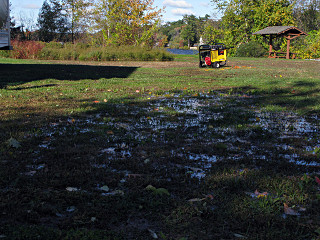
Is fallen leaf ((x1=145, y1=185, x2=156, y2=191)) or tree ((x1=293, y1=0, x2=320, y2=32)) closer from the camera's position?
fallen leaf ((x1=145, y1=185, x2=156, y2=191))

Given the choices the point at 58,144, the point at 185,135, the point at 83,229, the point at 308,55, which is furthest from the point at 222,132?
the point at 308,55

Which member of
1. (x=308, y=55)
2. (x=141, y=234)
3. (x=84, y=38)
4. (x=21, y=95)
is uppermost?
(x=84, y=38)

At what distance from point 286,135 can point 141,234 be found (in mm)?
3281

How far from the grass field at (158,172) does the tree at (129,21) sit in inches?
1096

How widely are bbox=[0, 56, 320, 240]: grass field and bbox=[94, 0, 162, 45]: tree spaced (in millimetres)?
27829

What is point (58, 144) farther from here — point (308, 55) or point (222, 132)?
point (308, 55)

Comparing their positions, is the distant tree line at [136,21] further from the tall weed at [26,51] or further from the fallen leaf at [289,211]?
the fallen leaf at [289,211]

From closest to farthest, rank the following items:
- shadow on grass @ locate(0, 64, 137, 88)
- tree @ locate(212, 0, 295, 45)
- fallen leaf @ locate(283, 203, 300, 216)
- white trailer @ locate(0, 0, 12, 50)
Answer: fallen leaf @ locate(283, 203, 300, 216) → shadow on grass @ locate(0, 64, 137, 88) → white trailer @ locate(0, 0, 12, 50) → tree @ locate(212, 0, 295, 45)

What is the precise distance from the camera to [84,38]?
158ft

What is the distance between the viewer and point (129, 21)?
34.5 meters

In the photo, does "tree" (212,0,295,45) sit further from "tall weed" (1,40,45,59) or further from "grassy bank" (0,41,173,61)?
"tall weed" (1,40,45,59)

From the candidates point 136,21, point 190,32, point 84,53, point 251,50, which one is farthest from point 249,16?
point 190,32

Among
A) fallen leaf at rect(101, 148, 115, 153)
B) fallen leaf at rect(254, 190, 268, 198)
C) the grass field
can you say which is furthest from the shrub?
fallen leaf at rect(254, 190, 268, 198)

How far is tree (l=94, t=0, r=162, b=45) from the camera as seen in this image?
3328 centimetres
